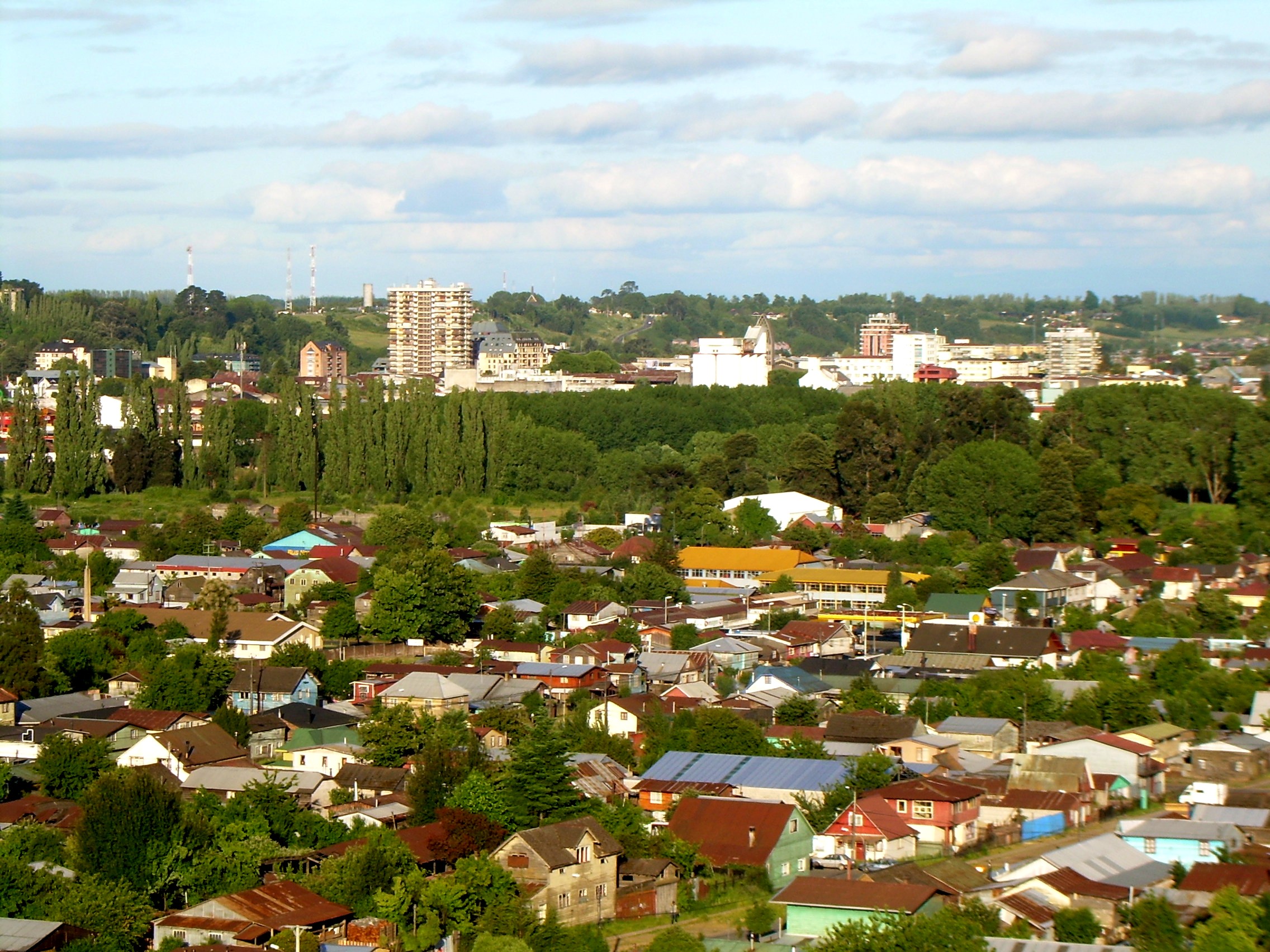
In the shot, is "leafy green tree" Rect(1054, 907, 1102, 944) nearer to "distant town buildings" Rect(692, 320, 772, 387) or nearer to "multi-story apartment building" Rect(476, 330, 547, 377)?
"distant town buildings" Rect(692, 320, 772, 387)

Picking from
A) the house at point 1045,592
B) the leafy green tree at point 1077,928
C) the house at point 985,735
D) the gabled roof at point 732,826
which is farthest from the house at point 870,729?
the house at point 1045,592

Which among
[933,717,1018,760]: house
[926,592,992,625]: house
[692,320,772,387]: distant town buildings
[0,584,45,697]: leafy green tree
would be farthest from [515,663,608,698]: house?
[692,320,772,387]: distant town buildings

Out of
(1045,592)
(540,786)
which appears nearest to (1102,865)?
(540,786)

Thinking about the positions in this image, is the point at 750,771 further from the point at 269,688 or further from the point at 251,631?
the point at 251,631

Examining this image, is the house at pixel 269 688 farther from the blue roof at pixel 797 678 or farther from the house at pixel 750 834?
the house at pixel 750 834

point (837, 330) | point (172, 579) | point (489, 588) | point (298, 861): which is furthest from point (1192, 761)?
point (837, 330)

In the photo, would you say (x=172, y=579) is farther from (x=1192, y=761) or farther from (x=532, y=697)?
(x=1192, y=761)
